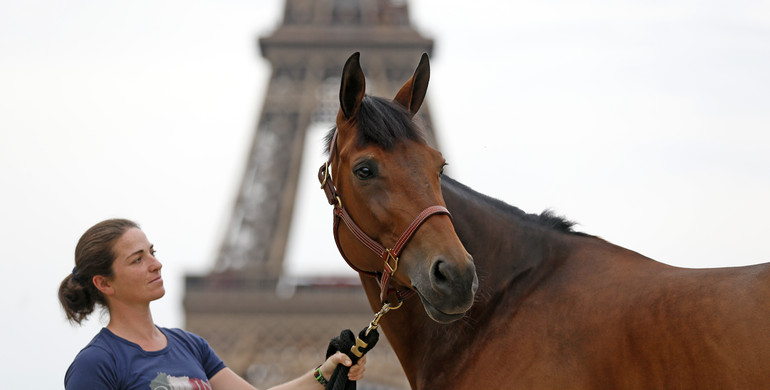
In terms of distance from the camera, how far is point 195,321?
31312mm

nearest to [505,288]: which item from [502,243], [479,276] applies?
[479,276]

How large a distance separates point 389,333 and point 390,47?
1290 inches

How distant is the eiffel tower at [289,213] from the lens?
3095 centimetres

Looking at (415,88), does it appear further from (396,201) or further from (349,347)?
(349,347)

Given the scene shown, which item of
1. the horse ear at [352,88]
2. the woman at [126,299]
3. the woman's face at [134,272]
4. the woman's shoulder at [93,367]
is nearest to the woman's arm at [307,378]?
the woman at [126,299]

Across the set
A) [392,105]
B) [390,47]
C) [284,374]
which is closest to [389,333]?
[392,105]

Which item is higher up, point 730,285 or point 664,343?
point 730,285

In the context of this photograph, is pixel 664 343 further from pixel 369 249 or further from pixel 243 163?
pixel 243 163

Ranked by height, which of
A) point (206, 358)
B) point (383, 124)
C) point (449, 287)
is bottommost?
point (206, 358)

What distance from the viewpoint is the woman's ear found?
479 centimetres

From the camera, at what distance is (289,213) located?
35844mm

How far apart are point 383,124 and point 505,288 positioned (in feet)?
3.60

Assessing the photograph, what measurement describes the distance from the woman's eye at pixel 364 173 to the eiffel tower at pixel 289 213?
25322 mm

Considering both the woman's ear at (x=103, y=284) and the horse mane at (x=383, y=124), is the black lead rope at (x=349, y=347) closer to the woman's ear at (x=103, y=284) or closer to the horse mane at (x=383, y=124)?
the horse mane at (x=383, y=124)
